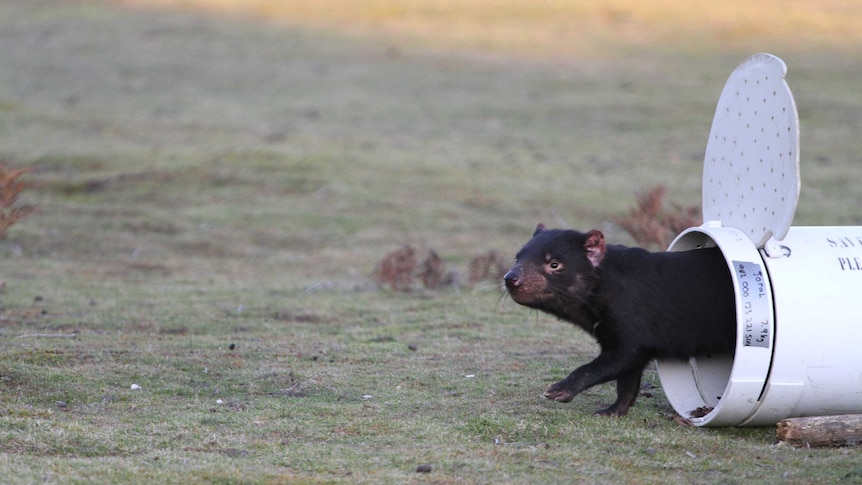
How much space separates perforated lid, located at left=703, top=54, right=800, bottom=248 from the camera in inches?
244

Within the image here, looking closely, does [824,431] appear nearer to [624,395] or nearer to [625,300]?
[624,395]

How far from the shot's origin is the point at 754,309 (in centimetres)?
593

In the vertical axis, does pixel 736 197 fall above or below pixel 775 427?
above

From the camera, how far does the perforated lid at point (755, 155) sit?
621 cm

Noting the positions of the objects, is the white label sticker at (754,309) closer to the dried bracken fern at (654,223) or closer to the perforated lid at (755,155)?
the perforated lid at (755,155)

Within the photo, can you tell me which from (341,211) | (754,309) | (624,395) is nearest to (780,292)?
(754,309)

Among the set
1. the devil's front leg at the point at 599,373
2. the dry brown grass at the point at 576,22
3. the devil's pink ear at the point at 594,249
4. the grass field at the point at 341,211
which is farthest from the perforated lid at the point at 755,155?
the dry brown grass at the point at 576,22

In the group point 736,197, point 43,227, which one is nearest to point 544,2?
point 43,227

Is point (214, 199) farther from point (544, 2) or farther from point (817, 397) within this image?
point (544, 2)

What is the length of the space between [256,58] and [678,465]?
84.2ft

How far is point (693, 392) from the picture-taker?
686 cm

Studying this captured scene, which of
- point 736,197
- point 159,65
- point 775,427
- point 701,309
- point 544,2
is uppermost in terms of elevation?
point 544,2

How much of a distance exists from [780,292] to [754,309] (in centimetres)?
21

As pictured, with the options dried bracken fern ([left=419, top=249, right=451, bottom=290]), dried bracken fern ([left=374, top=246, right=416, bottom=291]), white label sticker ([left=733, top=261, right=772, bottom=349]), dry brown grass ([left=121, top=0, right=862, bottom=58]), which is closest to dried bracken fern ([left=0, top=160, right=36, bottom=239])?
dried bracken fern ([left=374, top=246, right=416, bottom=291])
